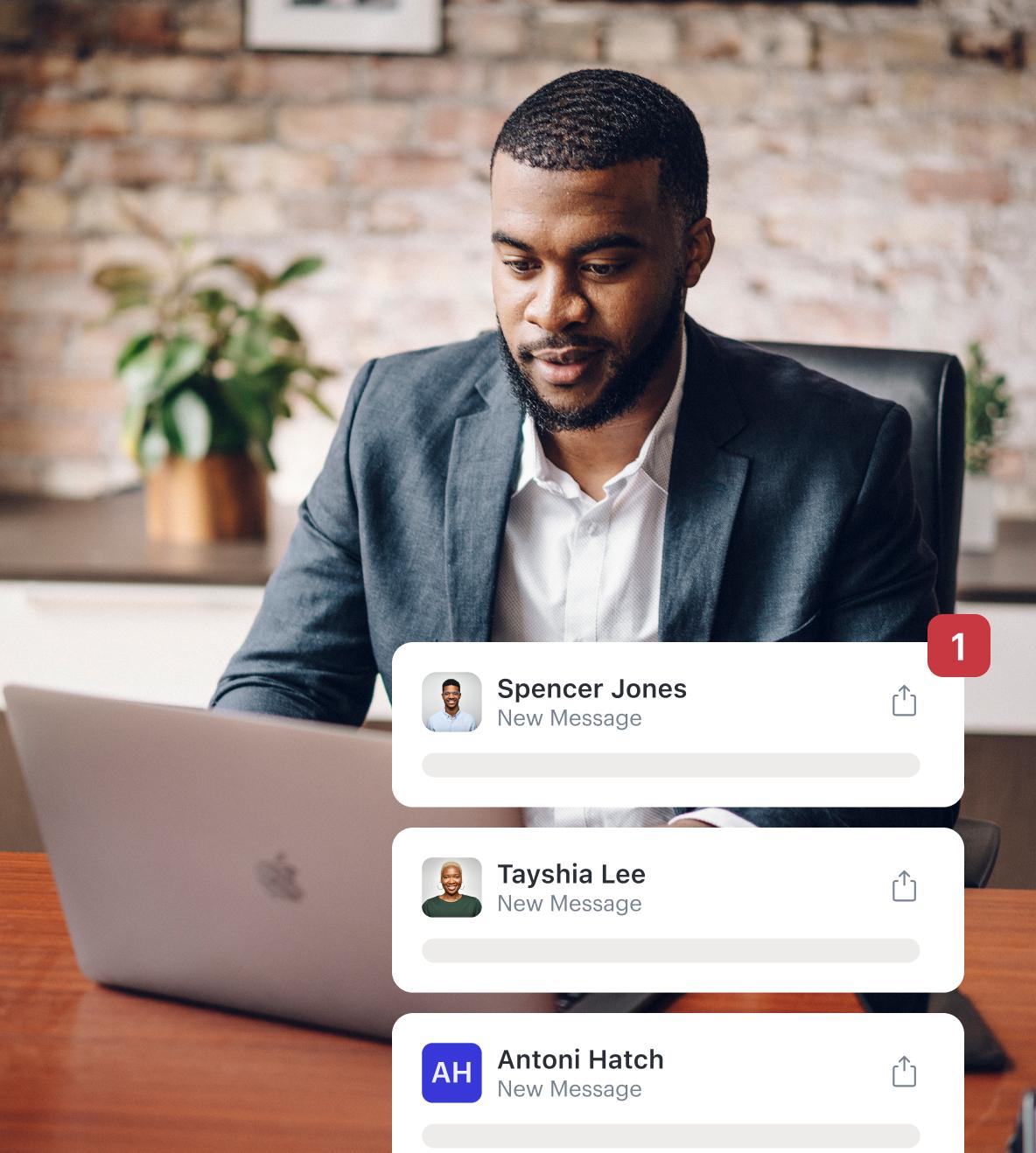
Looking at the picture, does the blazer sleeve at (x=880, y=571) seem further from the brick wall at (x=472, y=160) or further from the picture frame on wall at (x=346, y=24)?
the picture frame on wall at (x=346, y=24)

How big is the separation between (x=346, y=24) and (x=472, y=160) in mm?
321

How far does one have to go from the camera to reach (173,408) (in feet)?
6.44

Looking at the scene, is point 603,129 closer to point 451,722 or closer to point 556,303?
point 556,303

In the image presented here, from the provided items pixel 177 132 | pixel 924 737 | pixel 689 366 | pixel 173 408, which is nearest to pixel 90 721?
pixel 924 737

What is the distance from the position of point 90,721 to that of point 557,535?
0.66 m

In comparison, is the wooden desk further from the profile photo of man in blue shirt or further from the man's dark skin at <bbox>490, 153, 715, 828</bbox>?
the man's dark skin at <bbox>490, 153, 715, 828</bbox>

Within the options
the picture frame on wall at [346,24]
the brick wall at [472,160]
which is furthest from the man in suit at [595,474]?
the picture frame on wall at [346,24]

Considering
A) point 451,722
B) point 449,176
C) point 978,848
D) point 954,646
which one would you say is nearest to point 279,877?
point 451,722

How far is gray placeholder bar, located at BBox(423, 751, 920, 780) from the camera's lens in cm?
71

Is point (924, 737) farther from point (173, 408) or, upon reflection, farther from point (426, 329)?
point (426, 329)

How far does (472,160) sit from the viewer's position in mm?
2248

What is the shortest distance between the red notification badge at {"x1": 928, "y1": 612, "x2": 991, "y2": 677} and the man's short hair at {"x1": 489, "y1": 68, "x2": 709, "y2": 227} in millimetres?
528

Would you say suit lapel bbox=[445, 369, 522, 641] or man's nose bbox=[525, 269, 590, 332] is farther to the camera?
suit lapel bbox=[445, 369, 522, 641]

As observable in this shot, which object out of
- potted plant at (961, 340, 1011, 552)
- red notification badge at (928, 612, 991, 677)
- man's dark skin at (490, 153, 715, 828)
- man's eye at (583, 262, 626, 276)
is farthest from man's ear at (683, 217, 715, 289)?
potted plant at (961, 340, 1011, 552)
